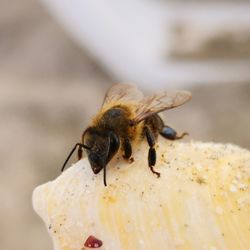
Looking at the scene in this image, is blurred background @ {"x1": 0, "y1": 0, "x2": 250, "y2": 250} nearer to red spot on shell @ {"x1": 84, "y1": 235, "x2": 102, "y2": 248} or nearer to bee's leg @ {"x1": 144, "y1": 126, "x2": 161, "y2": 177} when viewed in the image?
bee's leg @ {"x1": 144, "y1": 126, "x2": 161, "y2": 177}

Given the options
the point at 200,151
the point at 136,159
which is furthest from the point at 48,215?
the point at 200,151

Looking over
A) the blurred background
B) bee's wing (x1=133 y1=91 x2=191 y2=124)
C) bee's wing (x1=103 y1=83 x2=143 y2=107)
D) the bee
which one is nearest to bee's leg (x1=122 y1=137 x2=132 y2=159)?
the bee

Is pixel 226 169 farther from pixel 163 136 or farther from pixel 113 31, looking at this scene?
pixel 113 31

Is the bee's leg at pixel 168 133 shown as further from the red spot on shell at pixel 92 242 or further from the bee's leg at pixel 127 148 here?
the red spot on shell at pixel 92 242

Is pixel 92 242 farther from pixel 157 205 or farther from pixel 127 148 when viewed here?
pixel 127 148

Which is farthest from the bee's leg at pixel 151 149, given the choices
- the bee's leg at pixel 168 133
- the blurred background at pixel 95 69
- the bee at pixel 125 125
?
the blurred background at pixel 95 69

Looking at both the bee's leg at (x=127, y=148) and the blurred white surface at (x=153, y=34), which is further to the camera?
the blurred white surface at (x=153, y=34)
